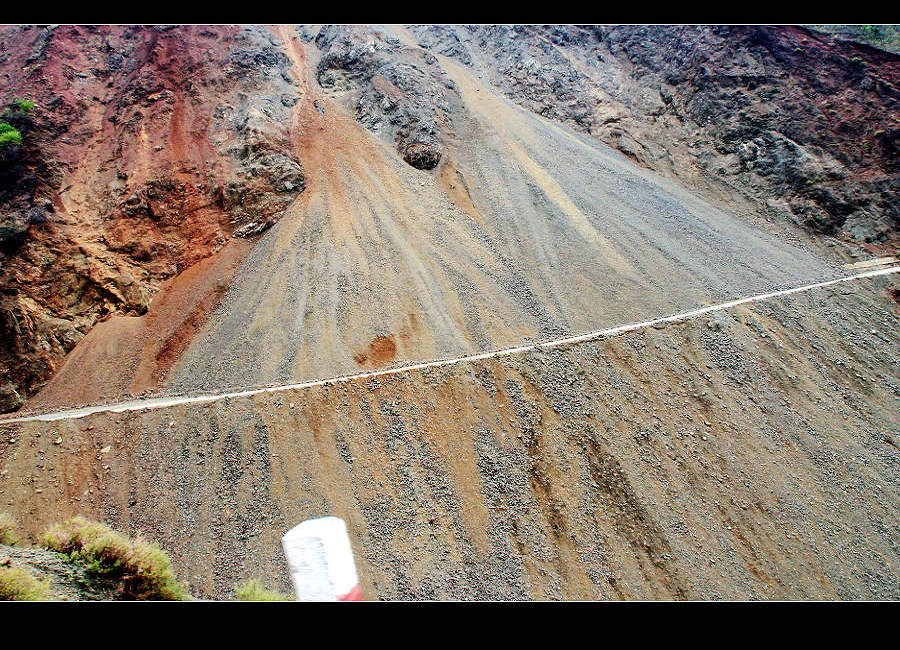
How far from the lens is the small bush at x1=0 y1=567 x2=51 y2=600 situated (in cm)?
466

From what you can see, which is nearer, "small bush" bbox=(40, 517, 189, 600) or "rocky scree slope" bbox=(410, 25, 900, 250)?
"small bush" bbox=(40, 517, 189, 600)

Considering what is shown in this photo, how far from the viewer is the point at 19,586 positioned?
486 centimetres

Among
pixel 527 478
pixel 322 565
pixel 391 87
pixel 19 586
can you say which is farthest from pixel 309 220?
pixel 322 565

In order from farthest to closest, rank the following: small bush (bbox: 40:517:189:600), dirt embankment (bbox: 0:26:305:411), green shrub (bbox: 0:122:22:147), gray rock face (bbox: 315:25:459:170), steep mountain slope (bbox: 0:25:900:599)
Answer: gray rock face (bbox: 315:25:459:170) < green shrub (bbox: 0:122:22:147) < dirt embankment (bbox: 0:26:305:411) < steep mountain slope (bbox: 0:25:900:599) < small bush (bbox: 40:517:189:600)

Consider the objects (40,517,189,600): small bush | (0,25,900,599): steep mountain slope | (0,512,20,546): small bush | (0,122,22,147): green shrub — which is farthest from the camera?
(0,122,22,147): green shrub

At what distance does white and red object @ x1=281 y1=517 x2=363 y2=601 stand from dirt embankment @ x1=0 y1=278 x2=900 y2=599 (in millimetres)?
6669

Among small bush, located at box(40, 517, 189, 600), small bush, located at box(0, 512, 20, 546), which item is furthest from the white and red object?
small bush, located at box(0, 512, 20, 546)

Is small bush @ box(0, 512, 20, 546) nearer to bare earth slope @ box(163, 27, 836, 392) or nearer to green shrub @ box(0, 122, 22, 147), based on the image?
bare earth slope @ box(163, 27, 836, 392)

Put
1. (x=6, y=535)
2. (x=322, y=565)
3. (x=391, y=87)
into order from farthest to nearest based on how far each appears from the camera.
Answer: (x=391, y=87), (x=6, y=535), (x=322, y=565)

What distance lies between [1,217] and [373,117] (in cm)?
1432

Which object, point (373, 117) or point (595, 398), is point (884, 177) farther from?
point (373, 117)

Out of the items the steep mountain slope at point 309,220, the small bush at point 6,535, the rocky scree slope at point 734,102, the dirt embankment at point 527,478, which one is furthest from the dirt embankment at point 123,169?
the rocky scree slope at point 734,102

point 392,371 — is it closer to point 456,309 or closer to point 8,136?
point 456,309

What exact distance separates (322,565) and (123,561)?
437cm
